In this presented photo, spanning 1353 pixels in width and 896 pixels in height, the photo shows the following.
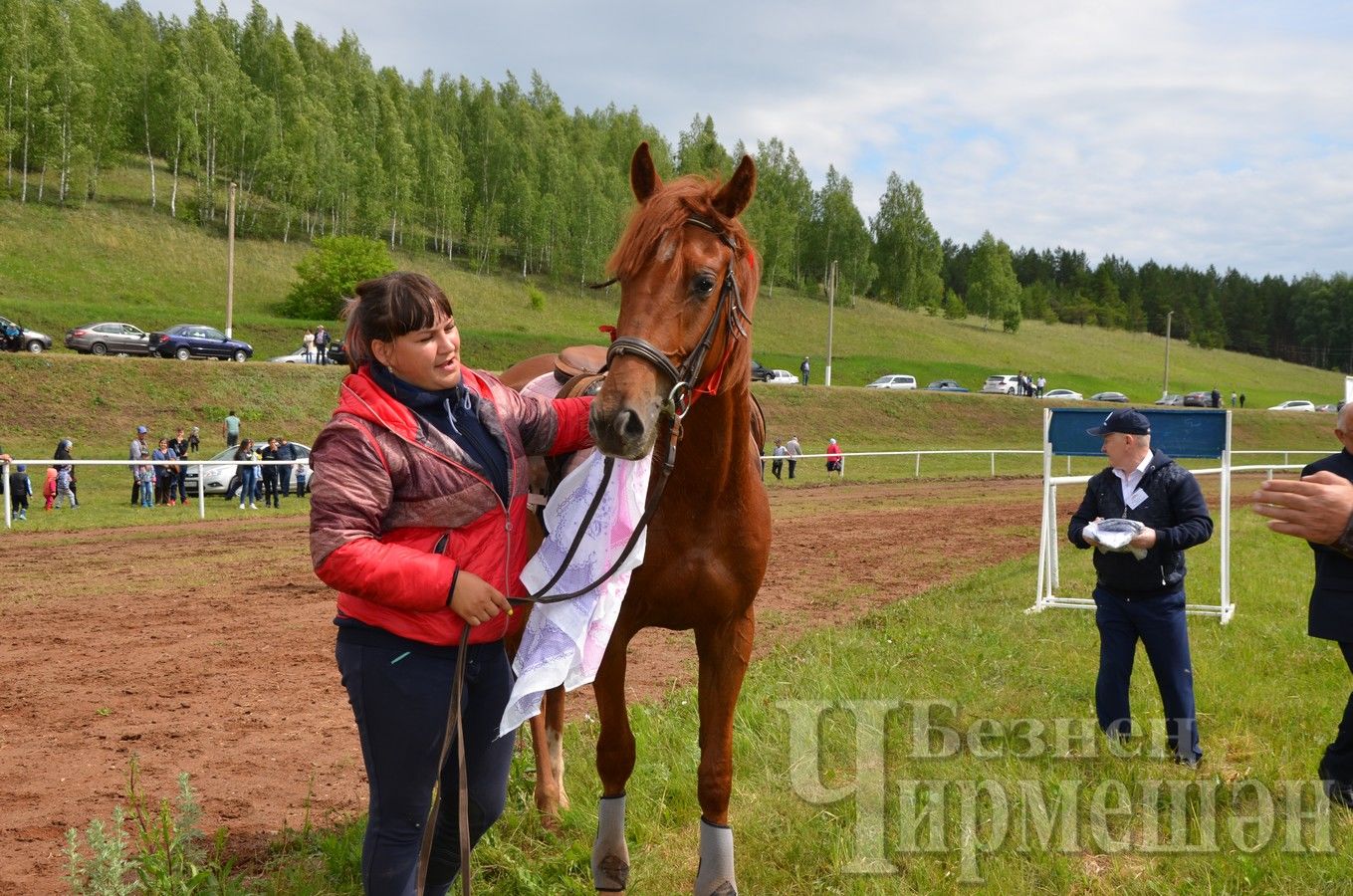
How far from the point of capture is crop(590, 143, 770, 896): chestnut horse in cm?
280

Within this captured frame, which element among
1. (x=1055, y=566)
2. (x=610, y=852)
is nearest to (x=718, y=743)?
(x=610, y=852)

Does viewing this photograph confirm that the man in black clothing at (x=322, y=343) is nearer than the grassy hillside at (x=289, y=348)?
No

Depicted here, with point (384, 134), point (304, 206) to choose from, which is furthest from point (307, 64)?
point (304, 206)

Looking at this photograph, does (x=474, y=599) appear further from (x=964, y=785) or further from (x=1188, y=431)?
(x=1188, y=431)

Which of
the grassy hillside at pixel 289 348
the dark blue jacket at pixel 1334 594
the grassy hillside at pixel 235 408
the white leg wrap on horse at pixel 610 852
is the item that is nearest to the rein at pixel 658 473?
the white leg wrap on horse at pixel 610 852

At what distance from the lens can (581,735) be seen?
5.05 m

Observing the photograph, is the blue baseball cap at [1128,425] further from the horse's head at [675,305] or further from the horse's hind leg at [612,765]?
the horse's hind leg at [612,765]

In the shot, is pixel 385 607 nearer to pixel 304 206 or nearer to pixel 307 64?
pixel 304 206

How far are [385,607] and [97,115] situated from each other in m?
59.9

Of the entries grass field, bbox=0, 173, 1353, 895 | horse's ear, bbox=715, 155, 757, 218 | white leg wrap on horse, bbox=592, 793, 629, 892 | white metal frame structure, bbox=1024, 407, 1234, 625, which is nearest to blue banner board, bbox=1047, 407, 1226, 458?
white metal frame structure, bbox=1024, 407, 1234, 625

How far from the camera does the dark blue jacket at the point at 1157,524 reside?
473 cm

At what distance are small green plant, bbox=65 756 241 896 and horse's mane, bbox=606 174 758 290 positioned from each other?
2.36m

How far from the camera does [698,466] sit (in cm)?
330

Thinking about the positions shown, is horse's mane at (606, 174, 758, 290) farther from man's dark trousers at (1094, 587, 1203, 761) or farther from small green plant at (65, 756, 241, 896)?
man's dark trousers at (1094, 587, 1203, 761)
